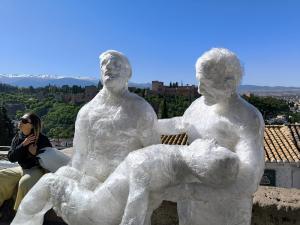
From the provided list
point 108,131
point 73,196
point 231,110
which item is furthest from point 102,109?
point 231,110

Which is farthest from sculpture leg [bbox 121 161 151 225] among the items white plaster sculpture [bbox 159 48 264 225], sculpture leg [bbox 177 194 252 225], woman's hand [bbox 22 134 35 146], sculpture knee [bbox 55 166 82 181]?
woman's hand [bbox 22 134 35 146]

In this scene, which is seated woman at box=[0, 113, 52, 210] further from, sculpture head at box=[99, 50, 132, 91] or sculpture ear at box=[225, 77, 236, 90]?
sculpture ear at box=[225, 77, 236, 90]

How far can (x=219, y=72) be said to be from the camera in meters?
1.86

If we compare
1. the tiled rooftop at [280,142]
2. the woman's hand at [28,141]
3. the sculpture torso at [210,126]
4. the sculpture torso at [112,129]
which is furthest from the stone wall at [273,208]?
the tiled rooftop at [280,142]

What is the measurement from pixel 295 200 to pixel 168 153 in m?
1.12

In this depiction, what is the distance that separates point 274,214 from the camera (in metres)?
2.48

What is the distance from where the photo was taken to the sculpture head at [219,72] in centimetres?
185

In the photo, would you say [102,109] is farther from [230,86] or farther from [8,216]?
[8,216]

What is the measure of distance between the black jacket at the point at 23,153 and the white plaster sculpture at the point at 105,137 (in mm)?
523

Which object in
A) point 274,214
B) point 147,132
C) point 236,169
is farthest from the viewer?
point 274,214

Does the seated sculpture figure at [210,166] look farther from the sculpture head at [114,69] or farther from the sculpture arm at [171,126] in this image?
the sculpture head at [114,69]

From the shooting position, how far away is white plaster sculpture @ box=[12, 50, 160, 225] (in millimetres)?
2084

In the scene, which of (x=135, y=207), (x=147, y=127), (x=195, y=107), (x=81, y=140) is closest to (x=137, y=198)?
(x=135, y=207)

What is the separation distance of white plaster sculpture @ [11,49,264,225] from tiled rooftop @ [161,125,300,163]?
808cm
